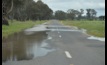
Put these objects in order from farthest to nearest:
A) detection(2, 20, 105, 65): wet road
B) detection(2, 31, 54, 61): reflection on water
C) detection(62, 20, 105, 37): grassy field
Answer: detection(62, 20, 105, 37): grassy field
detection(2, 31, 54, 61): reflection on water
detection(2, 20, 105, 65): wet road

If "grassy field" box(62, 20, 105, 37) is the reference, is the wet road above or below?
below

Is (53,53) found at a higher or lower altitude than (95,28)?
lower

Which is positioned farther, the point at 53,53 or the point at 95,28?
the point at 95,28

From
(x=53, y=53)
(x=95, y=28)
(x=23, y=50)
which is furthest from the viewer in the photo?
(x=95, y=28)

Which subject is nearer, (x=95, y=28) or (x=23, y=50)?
(x=23, y=50)

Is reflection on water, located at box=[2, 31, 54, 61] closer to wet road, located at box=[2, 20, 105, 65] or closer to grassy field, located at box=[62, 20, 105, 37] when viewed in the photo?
wet road, located at box=[2, 20, 105, 65]

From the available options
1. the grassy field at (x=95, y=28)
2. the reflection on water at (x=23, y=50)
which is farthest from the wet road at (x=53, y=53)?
the grassy field at (x=95, y=28)

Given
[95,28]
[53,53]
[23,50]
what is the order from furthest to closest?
Answer: [95,28] → [23,50] → [53,53]

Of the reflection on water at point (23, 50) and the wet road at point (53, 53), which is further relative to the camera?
the reflection on water at point (23, 50)

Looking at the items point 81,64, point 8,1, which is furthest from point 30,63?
point 8,1

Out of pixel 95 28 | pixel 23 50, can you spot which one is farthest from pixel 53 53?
pixel 95 28

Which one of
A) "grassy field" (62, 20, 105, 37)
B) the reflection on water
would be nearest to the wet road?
the reflection on water

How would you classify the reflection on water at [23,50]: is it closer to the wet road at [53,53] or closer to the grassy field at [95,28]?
the wet road at [53,53]

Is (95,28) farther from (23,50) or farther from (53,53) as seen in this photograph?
(53,53)
